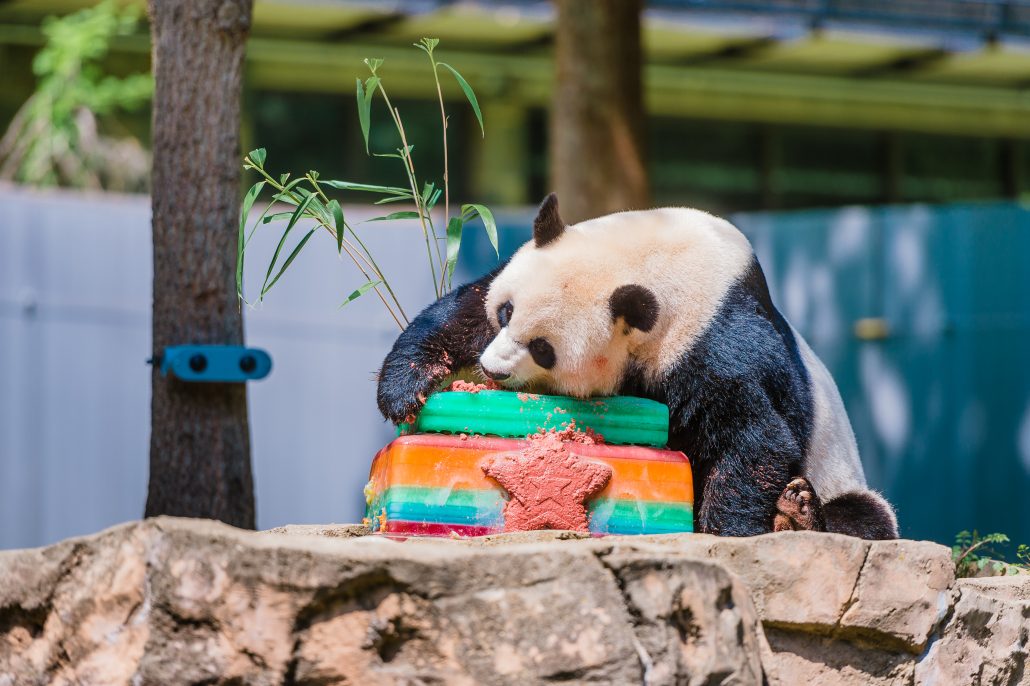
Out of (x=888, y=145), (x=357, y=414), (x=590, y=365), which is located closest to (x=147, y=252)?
(x=357, y=414)

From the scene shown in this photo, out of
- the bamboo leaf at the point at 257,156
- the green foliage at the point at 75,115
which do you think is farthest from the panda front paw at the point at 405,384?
the green foliage at the point at 75,115

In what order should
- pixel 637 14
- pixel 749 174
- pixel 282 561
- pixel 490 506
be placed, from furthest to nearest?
1. pixel 749 174
2. pixel 637 14
3. pixel 490 506
4. pixel 282 561

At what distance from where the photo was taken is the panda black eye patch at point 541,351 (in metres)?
3.57

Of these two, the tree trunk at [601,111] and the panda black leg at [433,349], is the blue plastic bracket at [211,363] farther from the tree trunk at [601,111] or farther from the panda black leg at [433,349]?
the tree trunk at [601,111]

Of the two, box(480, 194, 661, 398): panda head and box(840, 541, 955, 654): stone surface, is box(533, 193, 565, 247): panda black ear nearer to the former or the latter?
box(480, 194, 661, 398): panda head

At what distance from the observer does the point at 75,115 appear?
37.3 ft

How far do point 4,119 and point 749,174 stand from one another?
7.31 metres

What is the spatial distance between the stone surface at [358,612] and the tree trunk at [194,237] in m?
2.12

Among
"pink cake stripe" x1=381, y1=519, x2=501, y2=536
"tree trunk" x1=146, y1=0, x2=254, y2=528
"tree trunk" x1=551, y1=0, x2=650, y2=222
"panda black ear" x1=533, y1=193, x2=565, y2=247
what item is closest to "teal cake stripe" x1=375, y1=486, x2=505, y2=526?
"pink cake stripe" x1=381, y1=519, x2=501, y2=536

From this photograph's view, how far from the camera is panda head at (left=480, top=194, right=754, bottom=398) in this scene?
11.7 feet

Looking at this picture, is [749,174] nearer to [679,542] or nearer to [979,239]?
[979,239]

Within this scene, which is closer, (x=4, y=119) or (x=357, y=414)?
(x=357, y=414)

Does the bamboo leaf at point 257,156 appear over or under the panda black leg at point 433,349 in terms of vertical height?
over

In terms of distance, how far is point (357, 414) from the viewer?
875 centimetres
